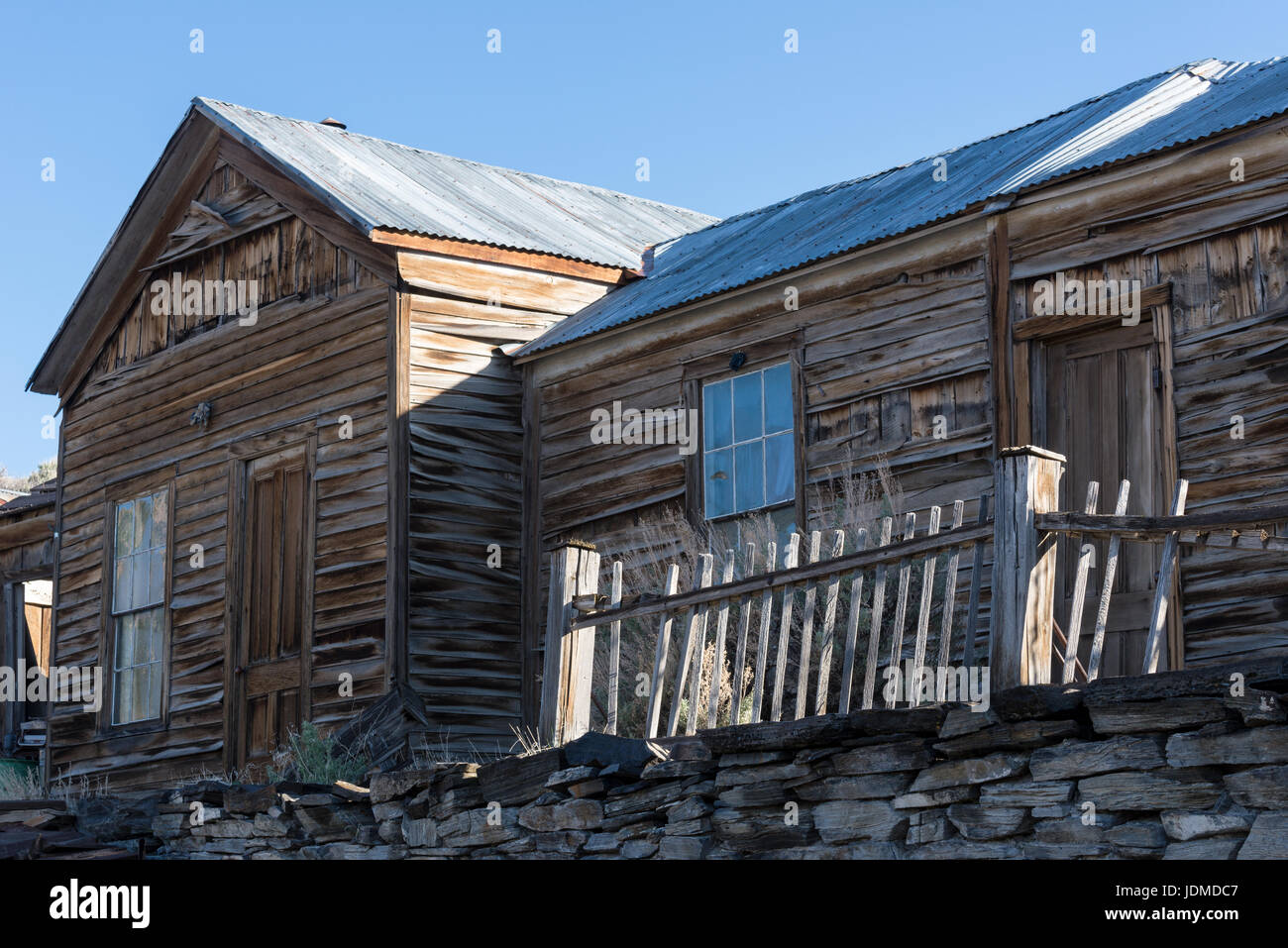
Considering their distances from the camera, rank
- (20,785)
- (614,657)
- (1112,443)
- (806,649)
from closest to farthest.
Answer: (806,649), (614,657), (1112,443), (20,785)

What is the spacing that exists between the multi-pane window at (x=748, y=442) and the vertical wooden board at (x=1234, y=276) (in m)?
3.23

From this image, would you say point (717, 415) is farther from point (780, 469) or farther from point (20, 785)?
point (20, 785)

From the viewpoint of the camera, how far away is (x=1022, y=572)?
6.33 metres

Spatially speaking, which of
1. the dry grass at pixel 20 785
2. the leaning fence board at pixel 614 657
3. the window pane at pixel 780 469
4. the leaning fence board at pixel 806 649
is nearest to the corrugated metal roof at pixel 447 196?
the window pane at pixel 780 469

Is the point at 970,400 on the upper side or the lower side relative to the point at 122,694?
upper

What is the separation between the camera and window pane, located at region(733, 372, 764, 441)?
11672mm

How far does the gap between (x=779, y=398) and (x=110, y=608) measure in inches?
293

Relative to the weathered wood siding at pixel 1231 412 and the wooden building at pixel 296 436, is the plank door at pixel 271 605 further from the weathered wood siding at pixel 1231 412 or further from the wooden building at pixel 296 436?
the weathered wood siding at pixel 1231 412

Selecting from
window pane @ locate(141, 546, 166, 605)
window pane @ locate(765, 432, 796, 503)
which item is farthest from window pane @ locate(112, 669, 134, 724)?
window pane @ locate(765, 432, 796, 503)

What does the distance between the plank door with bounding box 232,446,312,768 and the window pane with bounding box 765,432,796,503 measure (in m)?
4.02

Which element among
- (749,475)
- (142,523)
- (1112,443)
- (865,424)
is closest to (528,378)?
(749,475)

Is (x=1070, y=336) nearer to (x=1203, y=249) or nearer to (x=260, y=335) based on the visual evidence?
(x=1203, y=249)

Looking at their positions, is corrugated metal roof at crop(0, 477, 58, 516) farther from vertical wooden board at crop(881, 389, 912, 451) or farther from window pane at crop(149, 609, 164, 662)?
vertical wooden board at crop(881, 389, 912, 451)

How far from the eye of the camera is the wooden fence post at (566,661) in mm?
8188
